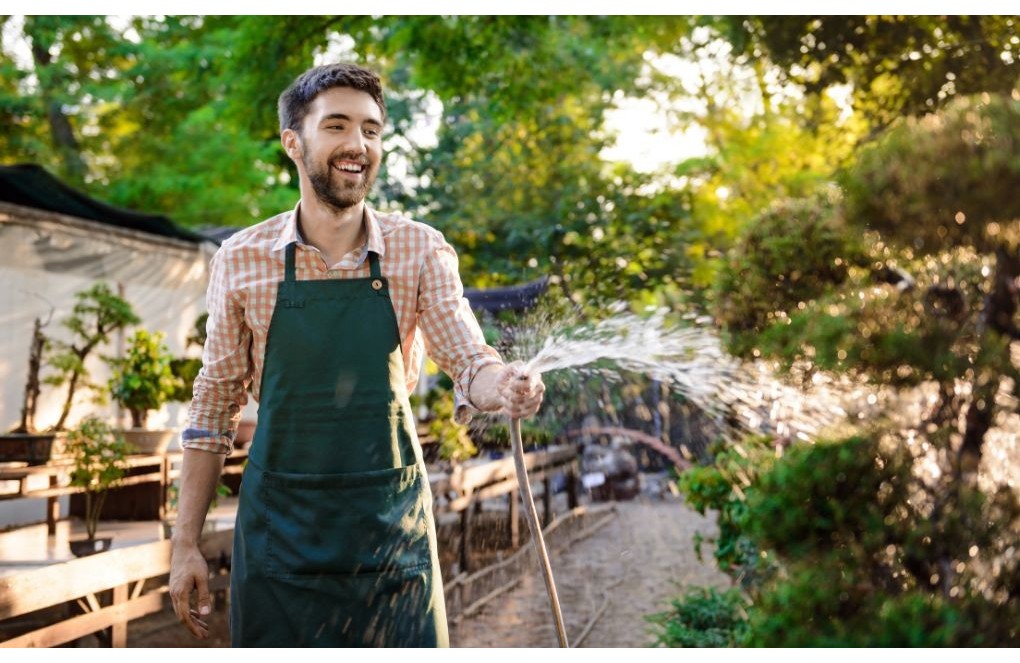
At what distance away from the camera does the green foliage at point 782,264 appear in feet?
10.0

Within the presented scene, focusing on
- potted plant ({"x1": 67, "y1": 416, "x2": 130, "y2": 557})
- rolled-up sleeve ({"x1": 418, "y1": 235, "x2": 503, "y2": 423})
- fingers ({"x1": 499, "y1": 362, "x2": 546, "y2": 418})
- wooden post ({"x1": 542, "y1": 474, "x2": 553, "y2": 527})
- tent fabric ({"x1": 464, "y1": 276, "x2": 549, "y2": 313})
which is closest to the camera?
fingers ({"x1": 499, "y1": 362, "x2": 546, "y2": 418})

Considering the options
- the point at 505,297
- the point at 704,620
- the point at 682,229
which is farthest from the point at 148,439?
the point at 682,229

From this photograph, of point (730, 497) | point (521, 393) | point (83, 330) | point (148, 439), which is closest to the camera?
point (521, 393)

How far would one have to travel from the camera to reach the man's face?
1645mm

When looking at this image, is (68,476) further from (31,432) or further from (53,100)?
(53,100)

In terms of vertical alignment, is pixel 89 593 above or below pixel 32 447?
below

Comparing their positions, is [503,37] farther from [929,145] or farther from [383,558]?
[383,558]

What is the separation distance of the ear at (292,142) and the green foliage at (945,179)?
4.21ft

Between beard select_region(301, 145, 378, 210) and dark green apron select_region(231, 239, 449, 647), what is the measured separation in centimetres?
11

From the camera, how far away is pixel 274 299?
63.7 inches

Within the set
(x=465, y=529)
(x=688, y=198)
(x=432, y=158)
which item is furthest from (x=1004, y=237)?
(x=432, y=158)

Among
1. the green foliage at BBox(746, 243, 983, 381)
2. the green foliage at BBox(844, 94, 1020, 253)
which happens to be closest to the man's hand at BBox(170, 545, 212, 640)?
the green foliage at BBox(746, 243, 983, 381)

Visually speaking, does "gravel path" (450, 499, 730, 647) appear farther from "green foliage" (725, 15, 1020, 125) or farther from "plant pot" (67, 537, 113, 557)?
"green foliage" (725, 15, 1020, 125)

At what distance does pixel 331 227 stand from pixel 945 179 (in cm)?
140
